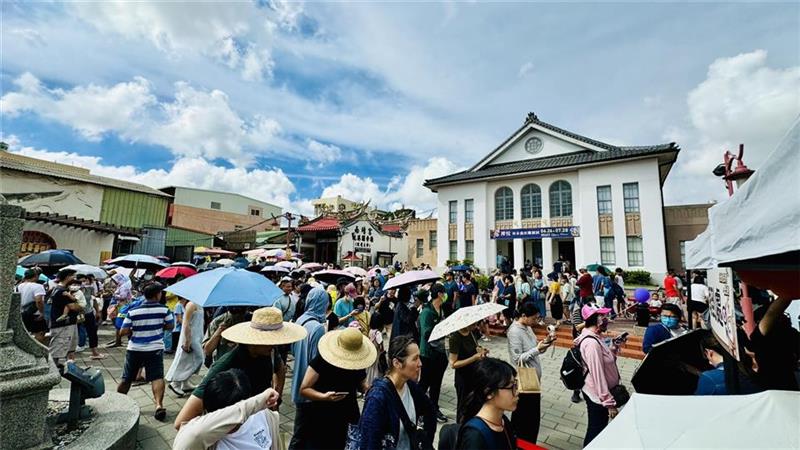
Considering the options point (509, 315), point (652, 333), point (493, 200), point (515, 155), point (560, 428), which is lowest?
point (560, 428)

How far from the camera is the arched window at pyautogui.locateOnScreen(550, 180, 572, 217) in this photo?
21125mm

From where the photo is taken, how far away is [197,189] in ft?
98.8

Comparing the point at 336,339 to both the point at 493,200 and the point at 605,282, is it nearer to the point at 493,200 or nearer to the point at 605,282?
the point at 605,282

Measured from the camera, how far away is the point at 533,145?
76.9ft

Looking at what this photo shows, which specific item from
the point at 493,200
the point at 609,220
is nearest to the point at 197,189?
the point at 493,200

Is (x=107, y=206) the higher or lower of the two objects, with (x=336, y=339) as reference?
higher

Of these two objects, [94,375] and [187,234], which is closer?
[94,375]

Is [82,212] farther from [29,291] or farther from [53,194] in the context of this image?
[29,291]

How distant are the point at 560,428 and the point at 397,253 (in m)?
23.2

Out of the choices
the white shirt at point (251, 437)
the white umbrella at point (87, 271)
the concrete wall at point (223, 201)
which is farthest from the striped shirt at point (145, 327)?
the concrete wall at point (223, 201)

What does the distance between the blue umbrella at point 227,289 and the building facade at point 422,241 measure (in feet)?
72.4

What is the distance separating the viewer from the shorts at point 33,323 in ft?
17.7

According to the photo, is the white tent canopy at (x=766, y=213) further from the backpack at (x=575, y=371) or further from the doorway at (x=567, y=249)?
the doorway at (x=567, y=249)

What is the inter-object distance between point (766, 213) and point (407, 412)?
2.36 meters
